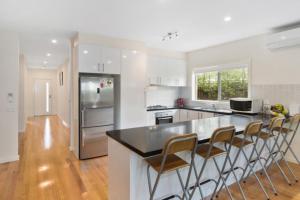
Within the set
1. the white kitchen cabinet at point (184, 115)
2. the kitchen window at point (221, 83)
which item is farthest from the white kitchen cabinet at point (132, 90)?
the kitchen window at point (221, 83)

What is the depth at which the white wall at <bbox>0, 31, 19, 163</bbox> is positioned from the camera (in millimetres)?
3471

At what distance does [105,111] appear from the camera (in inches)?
150

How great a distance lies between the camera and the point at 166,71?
17.0 ft

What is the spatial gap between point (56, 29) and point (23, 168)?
260cm

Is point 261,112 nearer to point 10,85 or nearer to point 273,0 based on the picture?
point 273,0

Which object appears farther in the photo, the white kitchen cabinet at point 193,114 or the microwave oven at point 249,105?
the white kitchen cabinet at point 193,114

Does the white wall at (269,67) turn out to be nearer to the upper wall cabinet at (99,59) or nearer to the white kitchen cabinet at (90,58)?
the upper wall cabinet at (99,59)

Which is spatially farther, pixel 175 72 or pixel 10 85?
pixel 175 72

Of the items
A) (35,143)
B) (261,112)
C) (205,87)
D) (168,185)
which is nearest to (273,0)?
(261,112)

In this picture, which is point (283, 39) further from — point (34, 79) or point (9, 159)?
point (34, 79)

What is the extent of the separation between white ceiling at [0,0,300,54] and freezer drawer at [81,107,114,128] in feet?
5.16

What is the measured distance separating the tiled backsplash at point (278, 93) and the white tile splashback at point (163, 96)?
233 centimetres

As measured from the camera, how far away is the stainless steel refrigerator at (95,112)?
3582mm

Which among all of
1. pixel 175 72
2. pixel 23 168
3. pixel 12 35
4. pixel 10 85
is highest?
pixel 12 35
